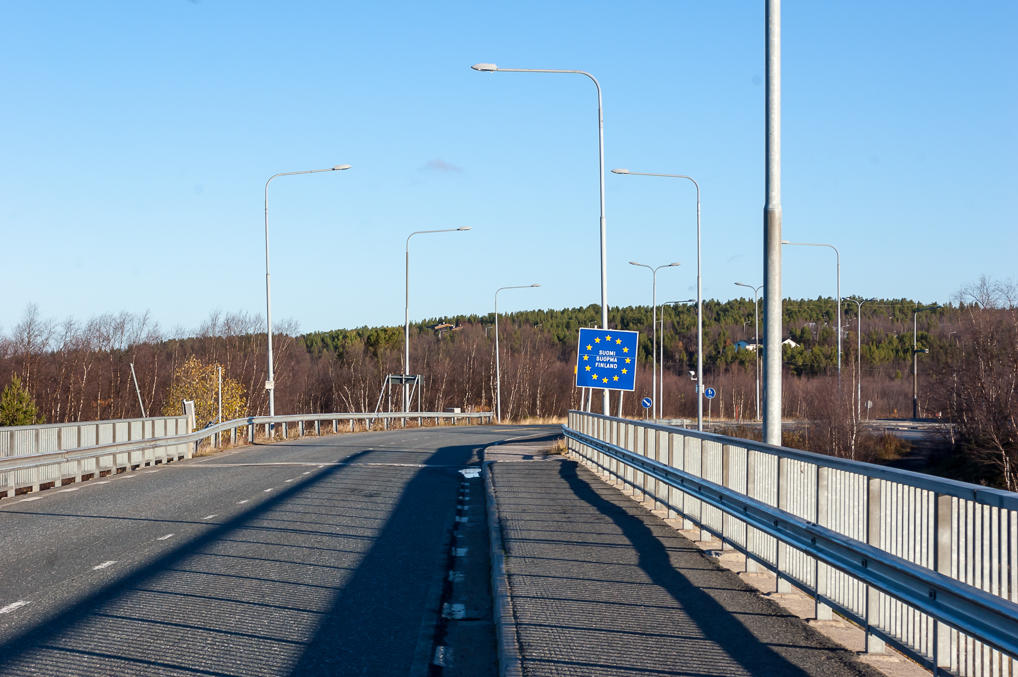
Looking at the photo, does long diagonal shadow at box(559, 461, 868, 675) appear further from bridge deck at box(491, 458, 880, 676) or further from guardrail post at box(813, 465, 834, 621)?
guardrail post at box(813, 465, 834, 621)

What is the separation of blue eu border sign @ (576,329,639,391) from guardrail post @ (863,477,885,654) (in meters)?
18.0

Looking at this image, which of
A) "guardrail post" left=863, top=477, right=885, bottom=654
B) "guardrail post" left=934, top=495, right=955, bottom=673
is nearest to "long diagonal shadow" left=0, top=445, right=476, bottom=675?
"guardrail post" left=863, top=477, right=885, bottom=654

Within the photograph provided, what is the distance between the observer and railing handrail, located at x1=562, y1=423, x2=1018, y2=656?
15.1 feet

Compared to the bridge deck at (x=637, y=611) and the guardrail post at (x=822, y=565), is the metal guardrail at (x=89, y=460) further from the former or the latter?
the guardrail post at (x=822, y=565)

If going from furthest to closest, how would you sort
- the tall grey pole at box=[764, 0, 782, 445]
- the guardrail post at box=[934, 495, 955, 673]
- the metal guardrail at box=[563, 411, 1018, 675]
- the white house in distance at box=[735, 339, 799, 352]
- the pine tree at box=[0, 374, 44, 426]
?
the white house in distance at box=[735, 339, 799, 352]
the pine tree at box=[0, 374, 44, 426]
the tall grey pole at box=[764, 0, 782, 445]
the guardrail post at box=[934, 495, 955, 673]
the metal guardrail at box=[563, 411, 1018, 675]

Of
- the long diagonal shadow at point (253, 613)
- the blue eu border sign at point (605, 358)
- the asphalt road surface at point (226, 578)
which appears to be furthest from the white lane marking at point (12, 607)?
the blue eu border sign at point (605, 358)

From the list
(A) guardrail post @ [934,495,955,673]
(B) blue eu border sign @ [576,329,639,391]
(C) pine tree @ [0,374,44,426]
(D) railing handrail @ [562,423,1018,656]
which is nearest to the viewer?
(D) railing handrail @ [562,423,1018,656]

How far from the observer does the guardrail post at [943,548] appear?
5.43 meters

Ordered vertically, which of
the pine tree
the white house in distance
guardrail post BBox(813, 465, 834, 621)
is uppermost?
the white house in distance

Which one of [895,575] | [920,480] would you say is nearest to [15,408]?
[895,575]

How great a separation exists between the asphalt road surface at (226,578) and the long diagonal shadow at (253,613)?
0.06 feet

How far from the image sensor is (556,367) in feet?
420

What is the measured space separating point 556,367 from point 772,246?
11726 centimetres

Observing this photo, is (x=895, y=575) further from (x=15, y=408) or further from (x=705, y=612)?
(x=15, y=408)
